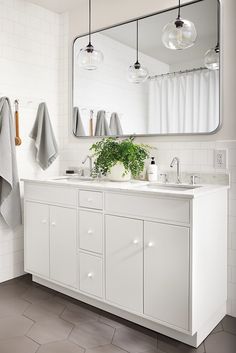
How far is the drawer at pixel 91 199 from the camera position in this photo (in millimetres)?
2330

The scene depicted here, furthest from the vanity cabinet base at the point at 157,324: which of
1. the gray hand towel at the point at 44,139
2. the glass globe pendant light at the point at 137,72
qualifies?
the glass globe pendant light at the point at 137,72

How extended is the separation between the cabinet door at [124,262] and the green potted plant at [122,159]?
46cm

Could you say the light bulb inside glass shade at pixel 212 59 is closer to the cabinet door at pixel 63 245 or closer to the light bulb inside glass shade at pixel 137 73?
the light bulb inside glass shade at pixel 137 73

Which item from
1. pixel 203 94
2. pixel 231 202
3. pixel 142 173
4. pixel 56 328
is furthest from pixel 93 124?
pixel 56 328

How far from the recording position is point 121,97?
9.33 feet

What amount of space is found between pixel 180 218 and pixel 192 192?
162 millimetres

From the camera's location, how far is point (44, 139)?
3.11 meters

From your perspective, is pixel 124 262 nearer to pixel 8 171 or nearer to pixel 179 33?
pixel 8 171

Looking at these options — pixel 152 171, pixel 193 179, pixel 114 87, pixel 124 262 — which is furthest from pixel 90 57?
pixel 124 262

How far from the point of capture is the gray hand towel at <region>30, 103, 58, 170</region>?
3086 millimetres

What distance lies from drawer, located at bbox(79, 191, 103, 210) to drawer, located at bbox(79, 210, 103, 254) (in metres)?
0.05

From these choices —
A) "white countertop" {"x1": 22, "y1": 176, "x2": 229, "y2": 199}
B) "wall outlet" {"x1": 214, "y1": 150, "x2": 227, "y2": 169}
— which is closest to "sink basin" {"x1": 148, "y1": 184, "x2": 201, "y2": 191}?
"white countertop" {"x1": 22, "y1": 176, "x2": 229, "y2": 199}

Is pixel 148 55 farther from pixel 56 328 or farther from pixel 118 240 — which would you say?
pixel 56 328

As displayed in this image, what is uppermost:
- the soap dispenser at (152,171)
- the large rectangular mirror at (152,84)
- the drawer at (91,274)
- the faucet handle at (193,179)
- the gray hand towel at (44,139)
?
the large rectangular mirror at (152,84)
